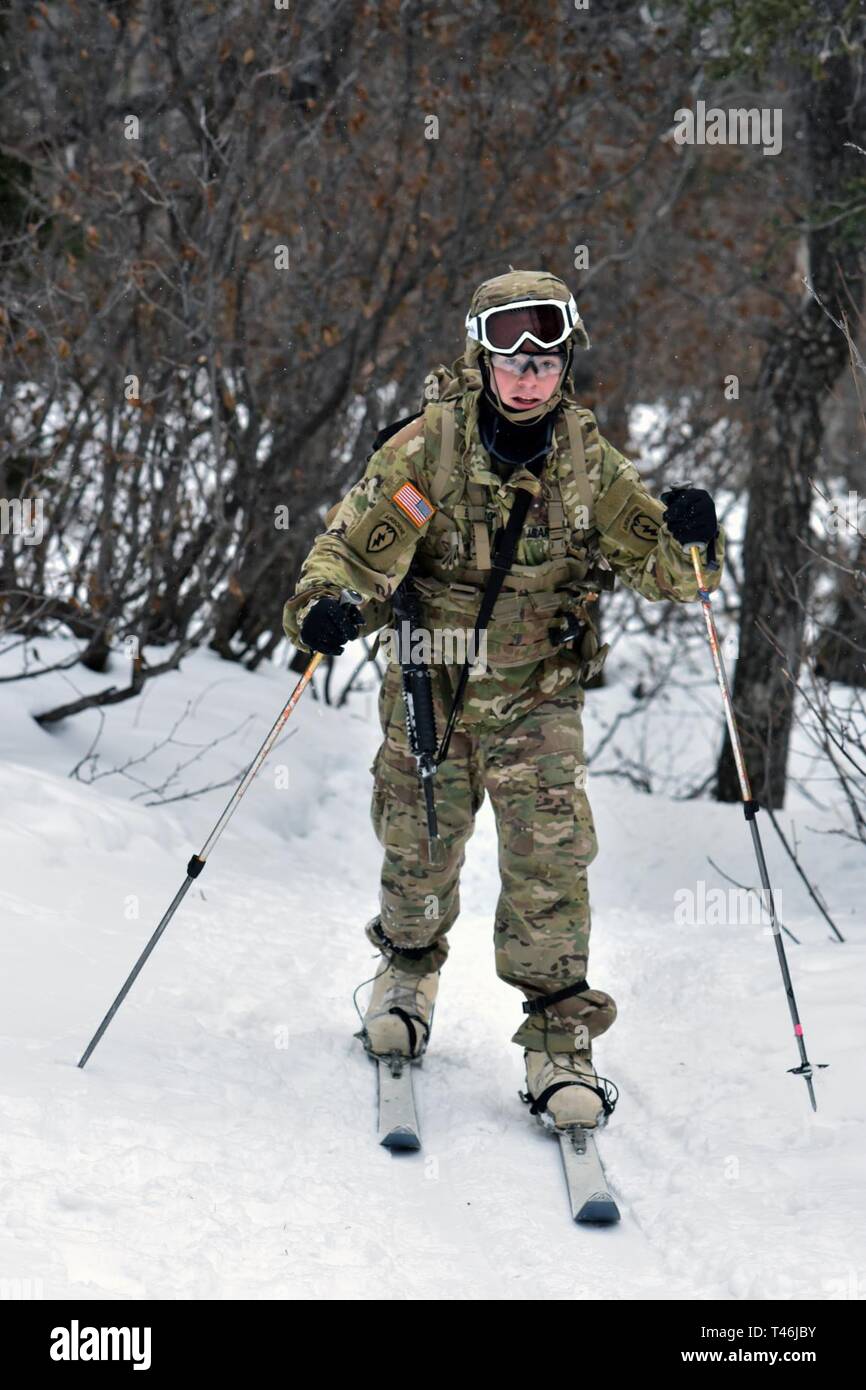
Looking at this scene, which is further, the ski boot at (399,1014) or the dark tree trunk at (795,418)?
the dark tree trunk at (795,418)

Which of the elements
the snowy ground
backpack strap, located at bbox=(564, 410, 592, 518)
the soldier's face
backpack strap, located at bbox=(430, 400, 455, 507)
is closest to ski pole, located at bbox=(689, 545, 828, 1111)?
the snowy ground

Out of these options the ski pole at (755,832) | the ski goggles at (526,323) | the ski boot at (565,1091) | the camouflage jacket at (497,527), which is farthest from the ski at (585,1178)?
the ski goggles at (526,323)

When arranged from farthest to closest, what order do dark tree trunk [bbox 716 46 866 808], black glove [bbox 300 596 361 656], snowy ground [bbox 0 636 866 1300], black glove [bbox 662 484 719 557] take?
dark tree trunk [bbox 716 46 866 808], black glove [bbox 662 484 719 557], black glove [bbox 300 596 361 656], snowy ground [bbox 0 636 866 1300]

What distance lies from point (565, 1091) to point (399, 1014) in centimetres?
60

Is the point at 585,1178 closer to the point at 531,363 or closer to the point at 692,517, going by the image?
the point at 692,517

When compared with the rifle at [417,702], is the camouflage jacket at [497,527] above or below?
above

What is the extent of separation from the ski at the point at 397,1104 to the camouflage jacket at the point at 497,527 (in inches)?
44.8

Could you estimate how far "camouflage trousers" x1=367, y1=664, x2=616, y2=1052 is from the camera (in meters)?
3.69

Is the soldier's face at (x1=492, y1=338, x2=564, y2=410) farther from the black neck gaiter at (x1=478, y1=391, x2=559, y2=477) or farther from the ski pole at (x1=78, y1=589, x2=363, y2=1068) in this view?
the ski pole at (x1=78, y1=589, x2=363, y2=1068)

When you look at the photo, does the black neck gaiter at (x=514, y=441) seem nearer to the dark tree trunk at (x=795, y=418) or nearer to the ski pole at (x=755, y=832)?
the ski pole at (x=755, y=832)

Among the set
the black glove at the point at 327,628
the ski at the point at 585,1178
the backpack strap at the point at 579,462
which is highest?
the backpack strap at the point at 579,462

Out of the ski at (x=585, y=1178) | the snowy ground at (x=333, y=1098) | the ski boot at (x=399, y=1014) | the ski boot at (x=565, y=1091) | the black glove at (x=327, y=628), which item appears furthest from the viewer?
the ski boot at (x=399, y=1014)

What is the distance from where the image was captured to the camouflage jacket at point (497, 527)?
11.9ft

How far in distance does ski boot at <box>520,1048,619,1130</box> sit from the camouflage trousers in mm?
45
